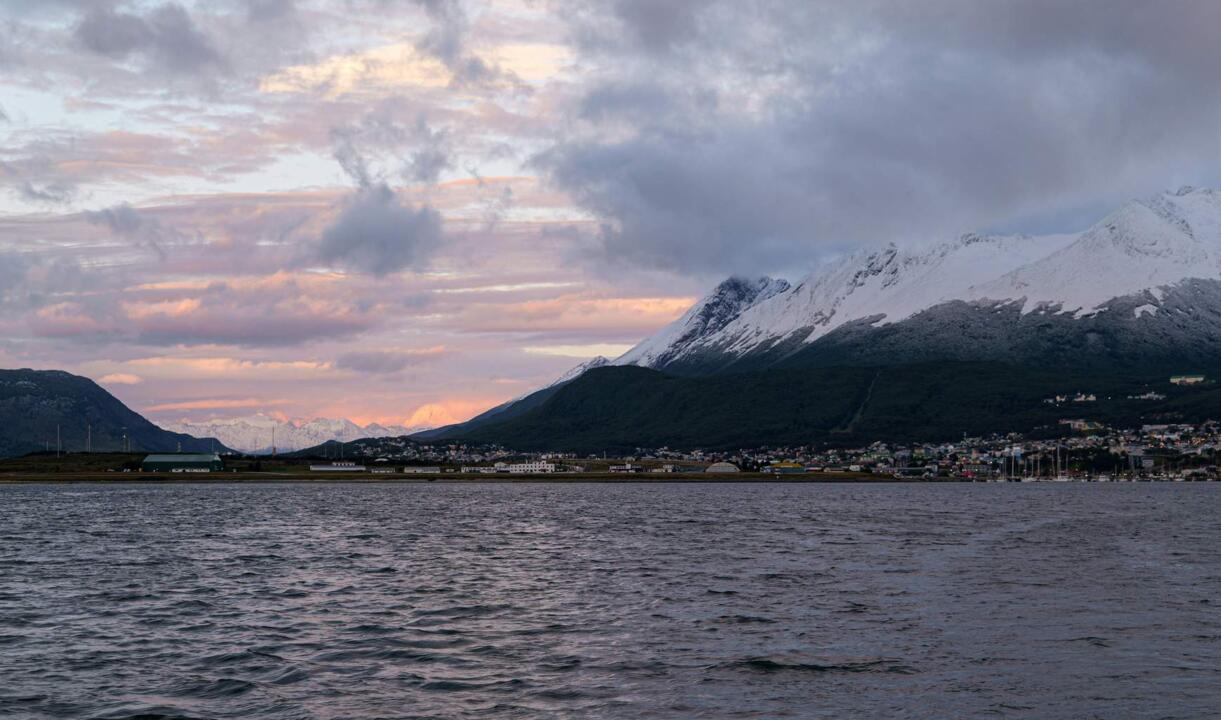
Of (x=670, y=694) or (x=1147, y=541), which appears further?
(x=1147, y=541)

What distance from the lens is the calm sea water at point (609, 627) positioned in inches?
1533

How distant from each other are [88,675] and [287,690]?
8.23 metres

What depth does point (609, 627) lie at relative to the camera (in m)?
54.1

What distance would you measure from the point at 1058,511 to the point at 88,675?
503 ft

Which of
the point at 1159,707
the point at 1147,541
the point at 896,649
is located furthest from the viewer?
the point at 1147,541

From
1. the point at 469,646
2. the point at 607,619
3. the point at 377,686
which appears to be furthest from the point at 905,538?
the point at 377,686

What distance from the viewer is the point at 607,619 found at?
56531 mm

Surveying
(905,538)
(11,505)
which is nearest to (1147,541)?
(905,538)

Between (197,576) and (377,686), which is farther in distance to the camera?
(197,576)

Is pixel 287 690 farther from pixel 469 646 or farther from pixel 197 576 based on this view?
pixel 197 576

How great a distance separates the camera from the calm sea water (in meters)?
38.9

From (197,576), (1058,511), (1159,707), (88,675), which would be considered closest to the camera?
(1159,707)

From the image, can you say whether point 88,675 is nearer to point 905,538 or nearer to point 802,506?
point 905,538

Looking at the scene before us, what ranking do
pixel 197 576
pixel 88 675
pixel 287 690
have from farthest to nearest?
1. pixel 197 576
2. pixel 88 675
3. pixel 287 690
